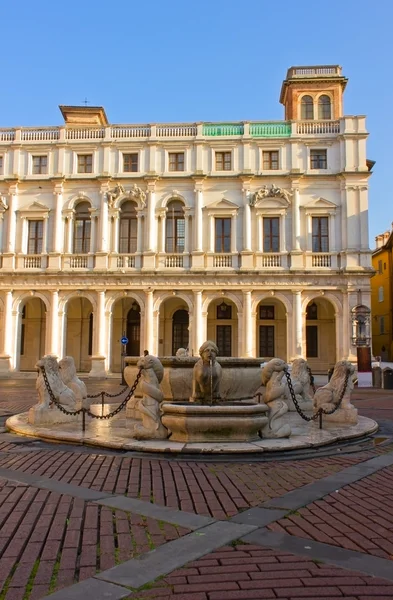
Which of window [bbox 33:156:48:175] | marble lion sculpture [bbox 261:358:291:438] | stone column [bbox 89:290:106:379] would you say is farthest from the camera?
window [bbox 33:156:48:175]

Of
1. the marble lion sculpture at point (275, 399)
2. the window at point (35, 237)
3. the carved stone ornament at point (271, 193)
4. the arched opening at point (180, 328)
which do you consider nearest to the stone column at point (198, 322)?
the arched opening at point (180, 328)

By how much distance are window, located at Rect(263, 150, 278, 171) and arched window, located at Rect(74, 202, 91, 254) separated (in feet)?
38.5

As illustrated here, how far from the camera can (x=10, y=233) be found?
1337 inches

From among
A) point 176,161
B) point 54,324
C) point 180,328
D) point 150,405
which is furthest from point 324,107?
point 150,405

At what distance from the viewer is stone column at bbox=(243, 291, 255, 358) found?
31.8 meters

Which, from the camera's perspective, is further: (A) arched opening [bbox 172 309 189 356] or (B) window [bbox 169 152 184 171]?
(A) arched opening [bbox 172 309 189 356]

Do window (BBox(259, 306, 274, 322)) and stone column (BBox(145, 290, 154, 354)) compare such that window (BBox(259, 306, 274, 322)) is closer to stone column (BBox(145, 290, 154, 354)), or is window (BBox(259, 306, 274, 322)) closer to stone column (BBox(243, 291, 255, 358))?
stone column (BBox(243, 291, 255, 358))

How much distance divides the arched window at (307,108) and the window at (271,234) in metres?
10.1

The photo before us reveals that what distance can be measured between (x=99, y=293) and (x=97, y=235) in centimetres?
382

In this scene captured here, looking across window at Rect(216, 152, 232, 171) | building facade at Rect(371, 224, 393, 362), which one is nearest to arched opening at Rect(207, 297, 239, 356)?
window at Rect(216, 152, 232, 171)

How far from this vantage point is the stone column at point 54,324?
3266cm

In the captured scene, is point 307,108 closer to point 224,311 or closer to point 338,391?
point 224,311

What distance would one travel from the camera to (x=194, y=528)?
15.8ft

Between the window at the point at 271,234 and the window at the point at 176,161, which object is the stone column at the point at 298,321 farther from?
the window at the point at 176,161
